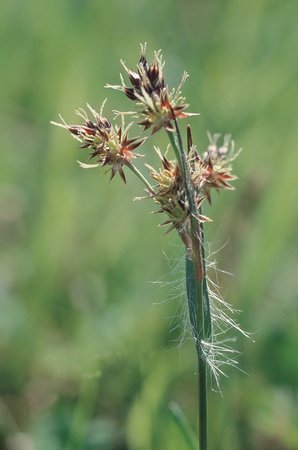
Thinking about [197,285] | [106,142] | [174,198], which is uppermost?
[106,142]

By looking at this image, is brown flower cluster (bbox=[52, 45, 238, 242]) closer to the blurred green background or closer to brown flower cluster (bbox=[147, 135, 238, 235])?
brown flower cluster (bbox=[147, 135, 238, 235])

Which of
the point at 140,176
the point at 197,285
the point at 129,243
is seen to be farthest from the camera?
the point at 129,243

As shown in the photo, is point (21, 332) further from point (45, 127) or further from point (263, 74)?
point (263, 74)

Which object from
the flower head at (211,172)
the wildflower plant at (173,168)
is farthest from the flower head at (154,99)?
the flower head at (211,172)

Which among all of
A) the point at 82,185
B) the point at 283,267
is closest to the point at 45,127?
the point at 82,185

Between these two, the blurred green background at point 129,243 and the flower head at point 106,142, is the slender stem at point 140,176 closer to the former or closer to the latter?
the flower head at point 106,142

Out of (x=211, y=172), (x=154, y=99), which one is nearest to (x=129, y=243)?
(x=211, y=172)

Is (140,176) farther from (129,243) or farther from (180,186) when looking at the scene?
(129,243)

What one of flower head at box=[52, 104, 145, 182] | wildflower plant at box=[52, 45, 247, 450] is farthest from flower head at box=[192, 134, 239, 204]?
flower head at box=[52, 104, 145, 182]

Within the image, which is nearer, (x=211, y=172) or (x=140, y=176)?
(x=140, y=176)
